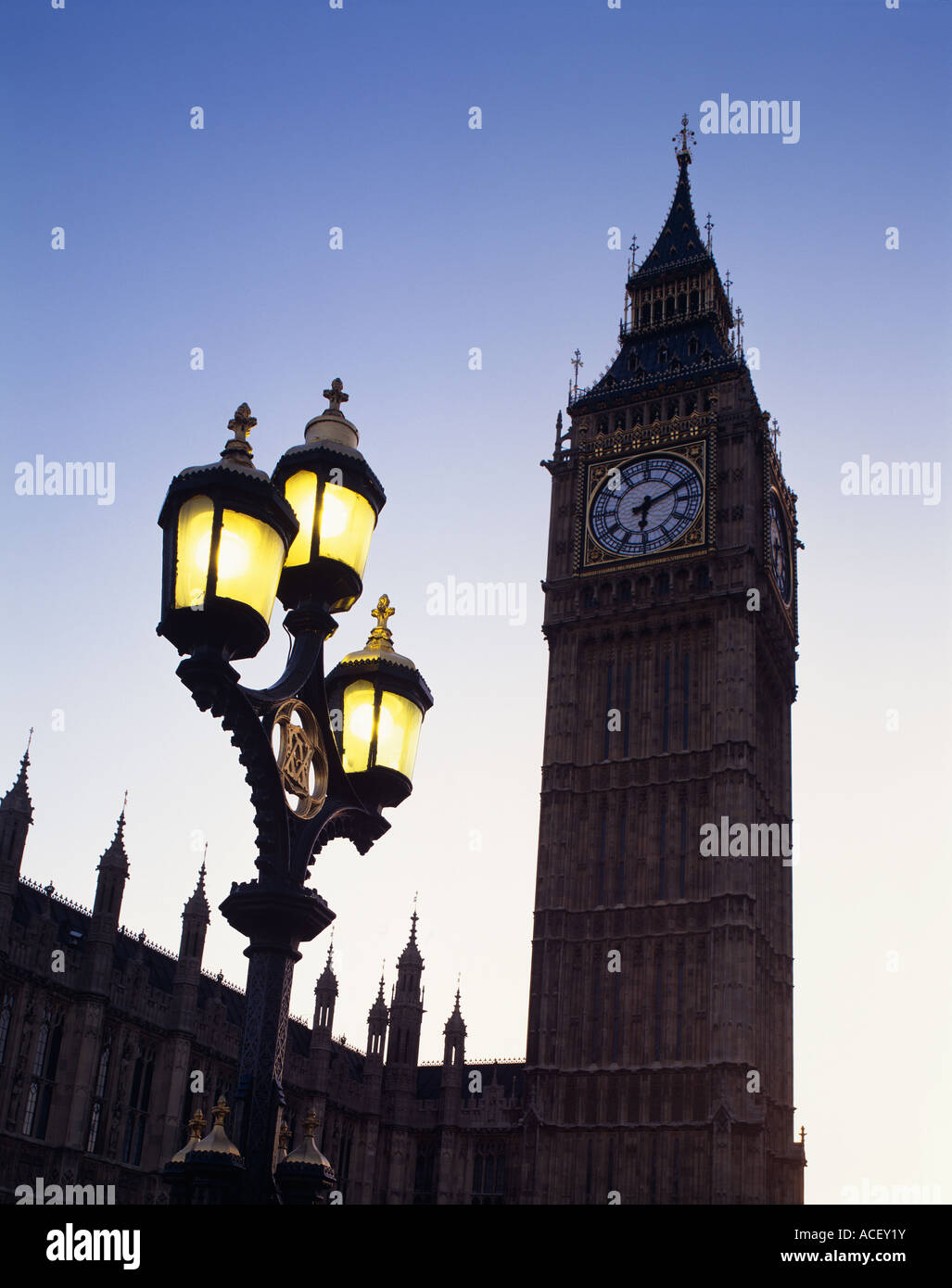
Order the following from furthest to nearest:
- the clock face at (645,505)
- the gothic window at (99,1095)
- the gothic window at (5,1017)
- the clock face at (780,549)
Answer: the clock face at (780,549) < the clock face at (645,505) < the gothic window at (99,1095) < the gothic window at (5,1017)

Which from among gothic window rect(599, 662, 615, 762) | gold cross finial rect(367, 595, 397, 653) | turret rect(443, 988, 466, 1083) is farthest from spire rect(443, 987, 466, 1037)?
gold cross finial rect(367, 595, 397, 653)

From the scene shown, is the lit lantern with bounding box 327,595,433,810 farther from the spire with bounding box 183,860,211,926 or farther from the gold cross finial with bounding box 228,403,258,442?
the spire with bounding box 183,860,211,926

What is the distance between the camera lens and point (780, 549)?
59.2 meters

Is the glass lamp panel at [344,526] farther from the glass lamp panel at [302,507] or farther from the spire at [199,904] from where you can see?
the spire at [199,904]

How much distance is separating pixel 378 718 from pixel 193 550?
202cm

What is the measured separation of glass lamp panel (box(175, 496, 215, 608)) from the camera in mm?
6902

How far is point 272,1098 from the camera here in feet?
22.6

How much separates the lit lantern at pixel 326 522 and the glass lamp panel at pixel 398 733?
76 centimetres

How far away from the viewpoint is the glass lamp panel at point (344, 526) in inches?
318

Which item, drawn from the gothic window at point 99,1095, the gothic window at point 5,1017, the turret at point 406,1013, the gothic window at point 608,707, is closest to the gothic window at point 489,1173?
the turret at point 406,1013

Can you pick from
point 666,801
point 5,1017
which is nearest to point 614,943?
point 666,801

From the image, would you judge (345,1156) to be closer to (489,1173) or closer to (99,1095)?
(489,1173)
